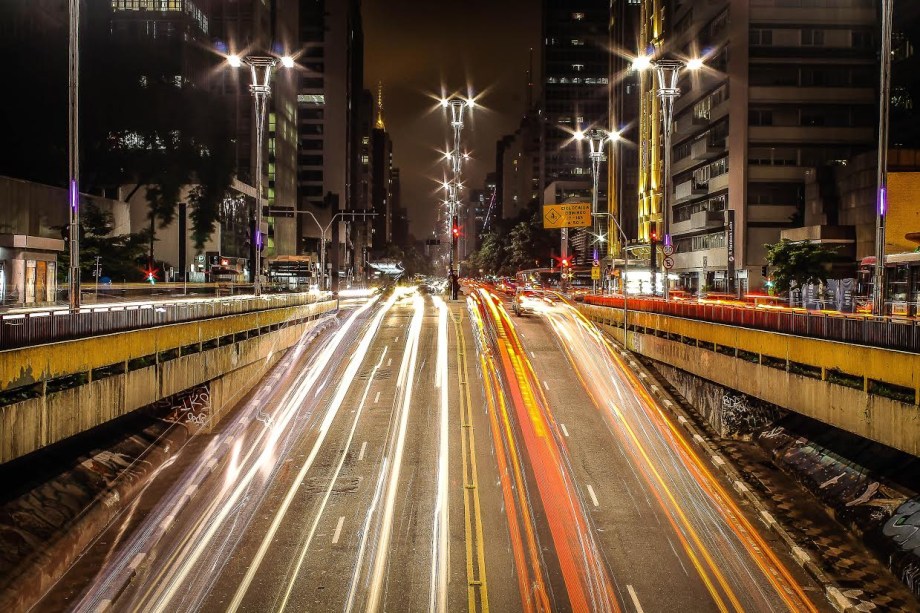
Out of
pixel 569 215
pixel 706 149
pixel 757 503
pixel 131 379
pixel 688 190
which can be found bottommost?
pixel 757 503

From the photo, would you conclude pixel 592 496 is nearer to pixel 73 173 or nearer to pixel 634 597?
pixel 634 597

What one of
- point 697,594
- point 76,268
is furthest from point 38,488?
point 697,594

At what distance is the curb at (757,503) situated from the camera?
15055 mm

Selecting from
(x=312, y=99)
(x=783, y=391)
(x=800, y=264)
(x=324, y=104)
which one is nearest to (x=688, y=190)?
(x=800, y=264)

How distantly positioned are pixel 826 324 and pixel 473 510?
1052cm

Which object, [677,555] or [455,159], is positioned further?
[455,159]

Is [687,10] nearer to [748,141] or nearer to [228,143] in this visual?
[748,141]

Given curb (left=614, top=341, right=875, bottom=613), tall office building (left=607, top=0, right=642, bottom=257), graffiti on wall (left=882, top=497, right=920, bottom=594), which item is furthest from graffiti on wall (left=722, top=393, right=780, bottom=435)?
tall office building (left=607, top=0, right=642, bottom=257)

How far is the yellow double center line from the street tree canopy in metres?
27.7

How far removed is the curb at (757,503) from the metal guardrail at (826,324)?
333 cm

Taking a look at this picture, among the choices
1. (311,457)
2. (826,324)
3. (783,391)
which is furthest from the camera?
(311,457)

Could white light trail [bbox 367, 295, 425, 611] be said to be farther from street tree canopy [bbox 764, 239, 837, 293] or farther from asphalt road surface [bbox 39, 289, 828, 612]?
street tree canopy [bbox 764, 239, 837, 293]

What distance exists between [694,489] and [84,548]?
15.1m

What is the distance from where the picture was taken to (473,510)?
19656 millimetres
